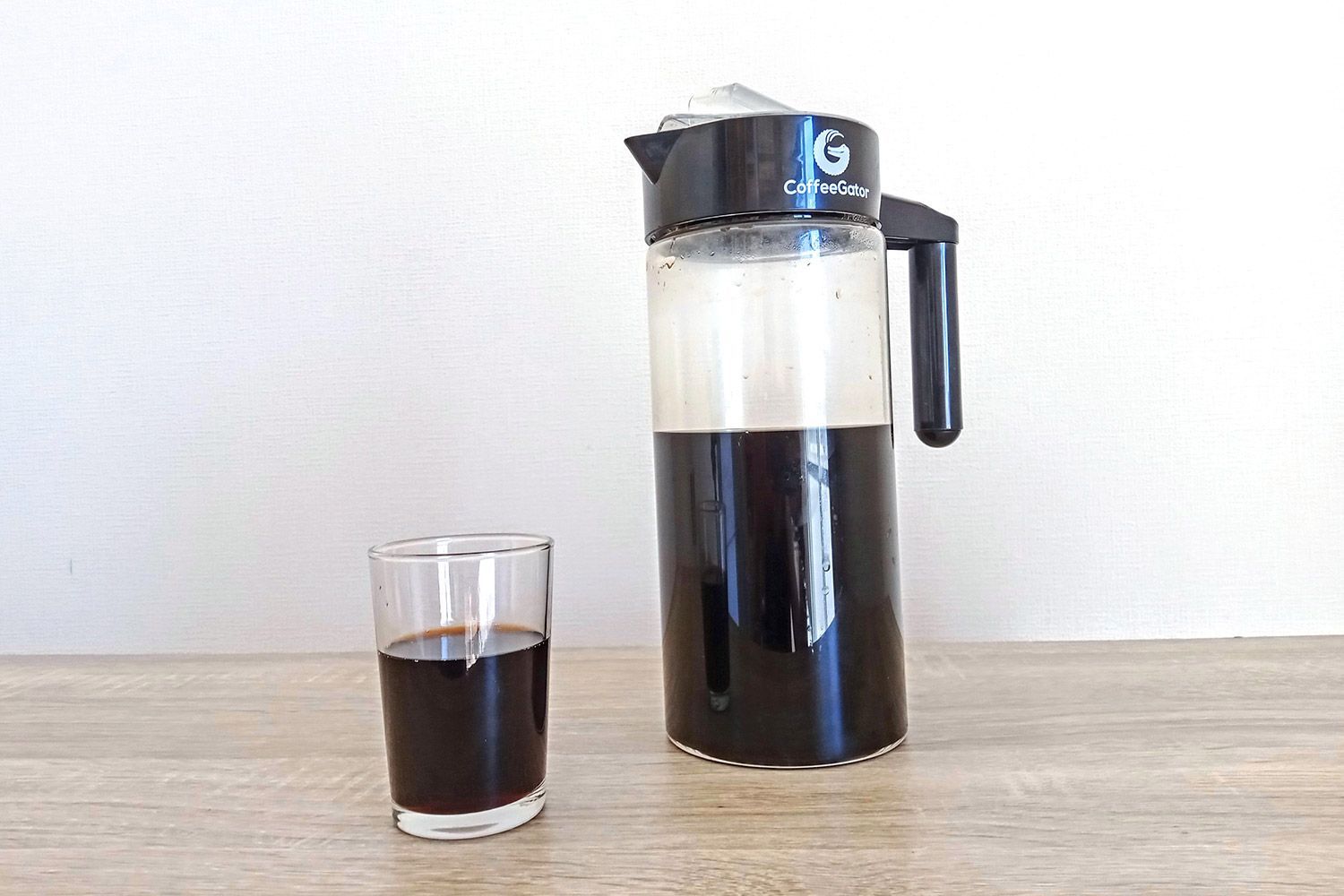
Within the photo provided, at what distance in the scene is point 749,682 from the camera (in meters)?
0.54

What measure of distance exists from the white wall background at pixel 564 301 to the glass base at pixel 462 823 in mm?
458

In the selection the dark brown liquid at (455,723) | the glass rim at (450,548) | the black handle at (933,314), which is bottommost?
the dark brown liquid at (455,723)

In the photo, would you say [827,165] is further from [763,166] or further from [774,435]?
[774,435]

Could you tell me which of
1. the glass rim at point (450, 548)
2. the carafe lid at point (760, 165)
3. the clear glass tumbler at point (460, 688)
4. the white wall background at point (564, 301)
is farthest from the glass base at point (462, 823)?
the white wall background at point (564, 301)

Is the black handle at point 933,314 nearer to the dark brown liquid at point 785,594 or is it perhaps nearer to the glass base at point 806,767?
the dark brown liquid at point 785,594

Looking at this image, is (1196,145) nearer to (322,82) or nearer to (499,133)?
(499,133)

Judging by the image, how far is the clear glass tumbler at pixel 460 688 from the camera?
47cm

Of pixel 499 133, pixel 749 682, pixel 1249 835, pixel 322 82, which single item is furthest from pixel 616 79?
pixel 1249 835

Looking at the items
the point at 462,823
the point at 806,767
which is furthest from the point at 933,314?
the point at 462,823

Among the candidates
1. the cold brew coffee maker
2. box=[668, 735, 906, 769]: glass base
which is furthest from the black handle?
box=[668, 735, 906, 769]: glass base

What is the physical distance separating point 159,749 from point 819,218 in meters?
0.50

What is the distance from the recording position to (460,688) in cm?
47

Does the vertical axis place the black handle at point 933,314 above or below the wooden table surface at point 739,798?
above

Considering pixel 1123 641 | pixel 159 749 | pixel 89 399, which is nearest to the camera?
pixel 159 749
